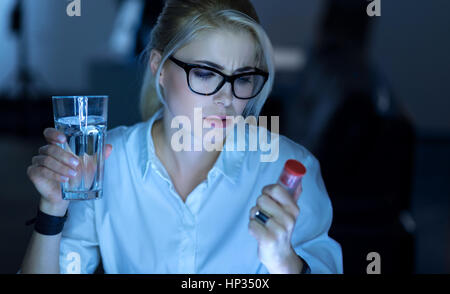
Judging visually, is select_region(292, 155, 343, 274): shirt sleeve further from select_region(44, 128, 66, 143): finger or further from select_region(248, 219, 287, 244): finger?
select_region(44, 128, 66, 143): finger

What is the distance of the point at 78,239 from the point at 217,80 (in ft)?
1.22

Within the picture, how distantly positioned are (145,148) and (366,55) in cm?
148

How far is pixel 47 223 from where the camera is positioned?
735mm

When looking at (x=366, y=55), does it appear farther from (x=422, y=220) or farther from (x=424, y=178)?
(x=424, y=178)

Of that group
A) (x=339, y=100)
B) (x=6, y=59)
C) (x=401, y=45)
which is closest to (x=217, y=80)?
(x=339, y=100)

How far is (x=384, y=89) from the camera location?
1.72 metres

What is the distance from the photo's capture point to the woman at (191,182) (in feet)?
2.48

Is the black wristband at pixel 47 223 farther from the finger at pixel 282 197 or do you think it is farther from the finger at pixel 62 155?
the finger at pixel 282 197

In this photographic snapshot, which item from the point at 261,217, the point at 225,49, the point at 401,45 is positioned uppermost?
the point at 401,45

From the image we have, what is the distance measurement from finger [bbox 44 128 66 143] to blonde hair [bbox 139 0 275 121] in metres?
0.22

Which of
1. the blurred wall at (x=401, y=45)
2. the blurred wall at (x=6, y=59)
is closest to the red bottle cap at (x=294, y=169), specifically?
the blurred wall at (x=401, y=45)

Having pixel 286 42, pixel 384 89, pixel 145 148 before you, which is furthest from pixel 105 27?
pixel 145 148

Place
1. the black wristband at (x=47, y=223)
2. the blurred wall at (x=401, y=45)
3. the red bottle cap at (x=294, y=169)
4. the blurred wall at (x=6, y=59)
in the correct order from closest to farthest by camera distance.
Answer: the red bottle cap at (x=294, y=169), the black wristband at (x=47, y=223), the blurred wall at (x=401, y=45), the blurred wall at (x=6, y=59)

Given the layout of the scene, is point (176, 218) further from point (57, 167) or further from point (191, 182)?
point (57, 167)
